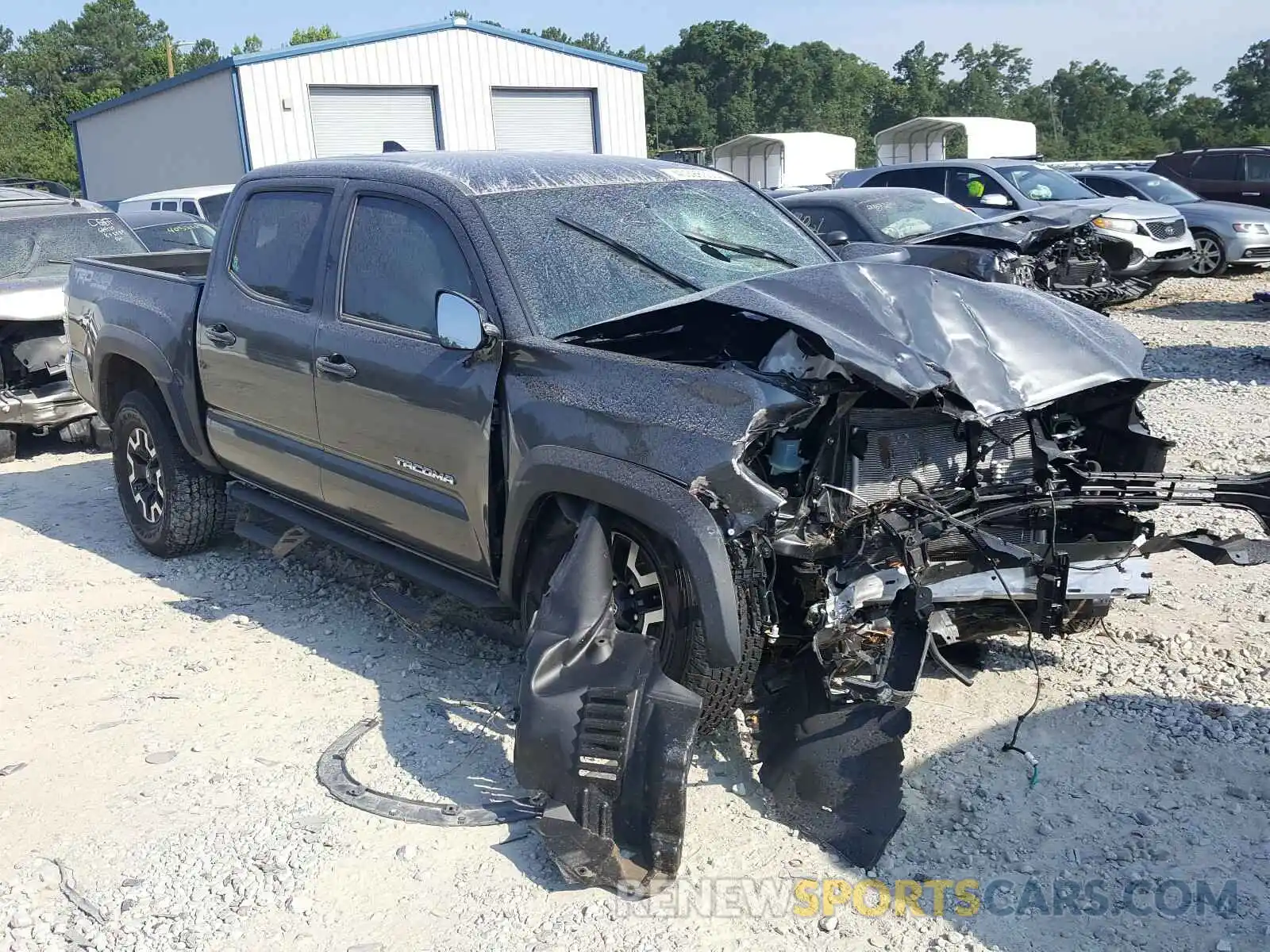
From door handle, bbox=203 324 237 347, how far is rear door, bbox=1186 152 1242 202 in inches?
706

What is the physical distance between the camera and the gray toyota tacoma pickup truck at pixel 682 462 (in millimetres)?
3279

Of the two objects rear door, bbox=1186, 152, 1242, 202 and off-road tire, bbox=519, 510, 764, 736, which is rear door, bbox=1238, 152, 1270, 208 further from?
off-road tire, bbox=519, 510, 764, 736

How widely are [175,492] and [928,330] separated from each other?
159 inches

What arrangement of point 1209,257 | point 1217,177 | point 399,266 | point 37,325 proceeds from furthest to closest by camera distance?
point 1217,177
point 1209,257
point 37,325
point 399,266

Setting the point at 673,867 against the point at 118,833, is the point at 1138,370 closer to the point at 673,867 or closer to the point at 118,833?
the point at 673,867

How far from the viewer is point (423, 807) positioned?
3.59 m

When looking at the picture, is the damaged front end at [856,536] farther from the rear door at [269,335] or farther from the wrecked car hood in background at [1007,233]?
the wrecked car hood in background at [1007,233]

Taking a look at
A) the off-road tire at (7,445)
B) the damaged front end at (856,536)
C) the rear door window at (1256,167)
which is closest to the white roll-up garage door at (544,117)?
the rear door window at (1256,167)

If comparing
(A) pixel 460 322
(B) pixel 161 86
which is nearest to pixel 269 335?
(A) pixel 460 322

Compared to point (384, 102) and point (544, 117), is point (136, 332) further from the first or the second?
point (544, 117)

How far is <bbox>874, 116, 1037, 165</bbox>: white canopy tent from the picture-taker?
3139cm

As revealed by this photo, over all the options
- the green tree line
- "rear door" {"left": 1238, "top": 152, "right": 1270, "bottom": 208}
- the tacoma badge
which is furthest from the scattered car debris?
the green tree line

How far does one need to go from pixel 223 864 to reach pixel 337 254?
237cm

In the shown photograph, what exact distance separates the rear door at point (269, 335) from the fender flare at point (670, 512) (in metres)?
1.55
